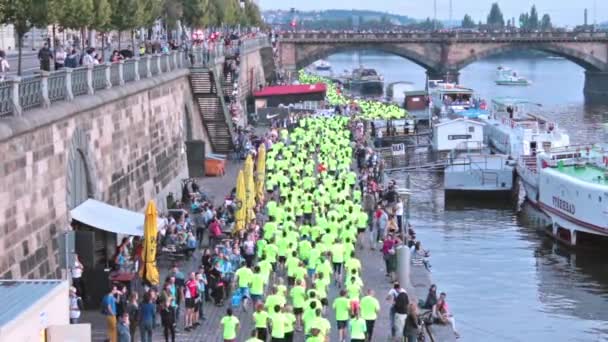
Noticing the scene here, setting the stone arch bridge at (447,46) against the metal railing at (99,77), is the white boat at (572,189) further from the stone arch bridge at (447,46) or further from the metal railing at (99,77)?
the stone arch bridge at (447,46)

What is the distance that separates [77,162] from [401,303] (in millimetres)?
8491

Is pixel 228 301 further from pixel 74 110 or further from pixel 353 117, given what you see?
pixel 353 117

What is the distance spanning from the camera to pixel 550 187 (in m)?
50.7

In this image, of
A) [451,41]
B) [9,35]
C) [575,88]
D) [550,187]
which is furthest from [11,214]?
[575,88]

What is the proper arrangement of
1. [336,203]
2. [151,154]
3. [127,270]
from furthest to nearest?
[151,154], [336,203], [127,270]

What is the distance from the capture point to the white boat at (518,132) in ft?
206

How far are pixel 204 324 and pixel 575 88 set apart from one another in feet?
505

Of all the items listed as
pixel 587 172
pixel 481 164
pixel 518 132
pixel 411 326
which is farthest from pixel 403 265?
pixel 518 132

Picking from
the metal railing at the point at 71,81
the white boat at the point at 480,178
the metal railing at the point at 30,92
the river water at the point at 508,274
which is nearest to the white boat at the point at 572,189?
the river water at the point at 508,274

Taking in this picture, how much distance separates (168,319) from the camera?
2445 cm

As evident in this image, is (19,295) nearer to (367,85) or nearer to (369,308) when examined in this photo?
(369,308)

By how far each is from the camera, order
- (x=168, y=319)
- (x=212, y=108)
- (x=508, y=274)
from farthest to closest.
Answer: (x=212, y=108) < (x=508, y=274) < (x=168, y=319)

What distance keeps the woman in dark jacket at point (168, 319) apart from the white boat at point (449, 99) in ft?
206

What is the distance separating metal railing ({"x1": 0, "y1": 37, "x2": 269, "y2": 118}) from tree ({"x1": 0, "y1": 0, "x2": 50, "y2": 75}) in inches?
56.7
